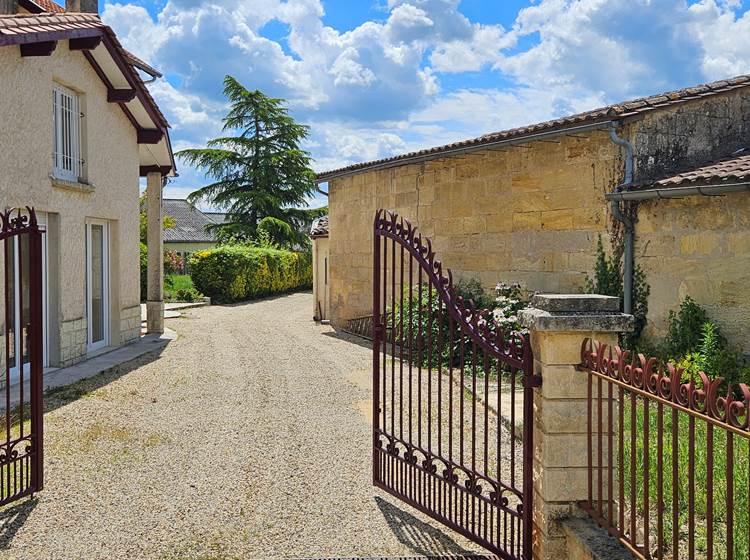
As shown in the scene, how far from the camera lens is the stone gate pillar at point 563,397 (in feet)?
11.7

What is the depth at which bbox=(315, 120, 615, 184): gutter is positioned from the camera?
29.4 ft

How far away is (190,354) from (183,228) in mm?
33532

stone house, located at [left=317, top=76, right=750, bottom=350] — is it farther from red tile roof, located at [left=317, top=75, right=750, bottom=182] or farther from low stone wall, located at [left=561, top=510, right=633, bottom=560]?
low stone wall, located at [left=561, top=510, right=633, bottom=560]

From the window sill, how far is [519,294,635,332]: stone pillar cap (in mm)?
7867

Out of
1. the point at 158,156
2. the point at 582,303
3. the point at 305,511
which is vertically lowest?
the point at 305,511

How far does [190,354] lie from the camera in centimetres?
1174

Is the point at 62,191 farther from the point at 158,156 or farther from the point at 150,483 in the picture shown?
Answer: the point at 150,483

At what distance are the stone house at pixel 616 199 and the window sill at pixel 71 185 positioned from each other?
558cm

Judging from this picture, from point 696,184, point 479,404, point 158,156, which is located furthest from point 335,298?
point 696,184

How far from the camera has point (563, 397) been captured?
3627 millimetres

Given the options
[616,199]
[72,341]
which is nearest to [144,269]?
[72,341]

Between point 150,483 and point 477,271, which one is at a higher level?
point 477,271

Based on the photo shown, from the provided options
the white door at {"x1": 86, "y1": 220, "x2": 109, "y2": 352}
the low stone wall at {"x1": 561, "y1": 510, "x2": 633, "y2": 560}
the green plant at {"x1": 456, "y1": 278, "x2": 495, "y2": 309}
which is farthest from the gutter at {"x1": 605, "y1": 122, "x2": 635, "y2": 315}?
the white door at {"x1": 86, "y1": 220, "x2": 109, "y2": 352}

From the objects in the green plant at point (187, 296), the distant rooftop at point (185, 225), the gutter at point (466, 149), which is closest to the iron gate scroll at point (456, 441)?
the gutter at point (466, 149)
